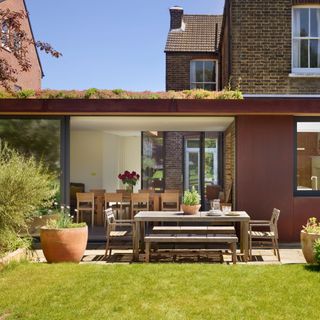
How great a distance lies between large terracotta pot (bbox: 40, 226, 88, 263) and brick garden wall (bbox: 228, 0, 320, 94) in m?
7.86

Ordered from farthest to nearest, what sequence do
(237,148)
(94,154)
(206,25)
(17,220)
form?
1. (206,25)
2. (94,154)
3. (237,148)
4. (17,220)

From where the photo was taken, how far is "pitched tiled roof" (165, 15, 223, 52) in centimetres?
1916

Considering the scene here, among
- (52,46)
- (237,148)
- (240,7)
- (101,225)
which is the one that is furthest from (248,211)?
(240,7)

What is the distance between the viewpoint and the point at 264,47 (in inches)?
528

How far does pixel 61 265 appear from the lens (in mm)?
7457

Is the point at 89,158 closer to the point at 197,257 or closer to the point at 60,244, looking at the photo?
the point at 197,257

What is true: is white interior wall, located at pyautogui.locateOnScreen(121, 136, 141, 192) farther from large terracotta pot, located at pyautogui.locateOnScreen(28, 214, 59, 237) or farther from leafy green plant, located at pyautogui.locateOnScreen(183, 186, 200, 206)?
leafy green plant, located at pyautogui.locateOnScreen(183, 186, 200, 206)

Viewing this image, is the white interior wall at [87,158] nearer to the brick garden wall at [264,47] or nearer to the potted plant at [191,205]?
the brick garden wall at [264,47]

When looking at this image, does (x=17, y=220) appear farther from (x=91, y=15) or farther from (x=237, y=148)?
(x=91, y=15)

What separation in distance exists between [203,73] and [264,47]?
5814mm

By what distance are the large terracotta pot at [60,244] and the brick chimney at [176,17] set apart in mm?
14871

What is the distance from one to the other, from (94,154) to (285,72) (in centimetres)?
676

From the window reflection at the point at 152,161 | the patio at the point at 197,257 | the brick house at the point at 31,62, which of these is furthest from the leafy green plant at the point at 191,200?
the brick house at the point at 31,62

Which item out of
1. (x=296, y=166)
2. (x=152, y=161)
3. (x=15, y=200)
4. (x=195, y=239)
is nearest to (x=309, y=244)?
(x=195, y=239)
